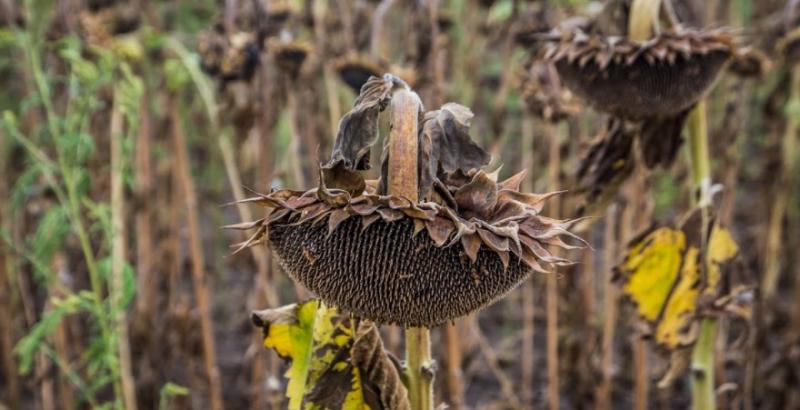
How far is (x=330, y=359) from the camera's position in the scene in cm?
105

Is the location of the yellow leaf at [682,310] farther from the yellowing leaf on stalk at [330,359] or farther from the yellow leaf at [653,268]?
the yellowing leaf on stalk at [330,359]

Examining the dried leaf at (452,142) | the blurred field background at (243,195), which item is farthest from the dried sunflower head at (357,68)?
the dried leaf at (452,142)

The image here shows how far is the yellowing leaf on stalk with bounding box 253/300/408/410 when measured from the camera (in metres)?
0.99

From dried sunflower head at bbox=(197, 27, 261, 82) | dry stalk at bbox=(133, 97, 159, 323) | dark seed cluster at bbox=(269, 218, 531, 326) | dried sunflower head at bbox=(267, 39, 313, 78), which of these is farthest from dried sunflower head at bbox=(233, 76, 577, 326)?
dry stalk at bbox=(133, 97, 159, 323)

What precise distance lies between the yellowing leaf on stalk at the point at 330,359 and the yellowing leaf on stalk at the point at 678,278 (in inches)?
27.3

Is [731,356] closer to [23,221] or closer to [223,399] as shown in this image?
[223,399]

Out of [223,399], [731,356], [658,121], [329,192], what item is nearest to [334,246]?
[329,192]

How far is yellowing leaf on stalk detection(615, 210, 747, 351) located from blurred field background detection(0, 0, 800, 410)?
5.1 inches

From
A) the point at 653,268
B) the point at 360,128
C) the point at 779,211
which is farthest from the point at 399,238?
the point at 779,211

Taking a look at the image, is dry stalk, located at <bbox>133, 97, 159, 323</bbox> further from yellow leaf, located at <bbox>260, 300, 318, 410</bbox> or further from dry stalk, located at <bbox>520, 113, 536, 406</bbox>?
yellow leaf, located at <bbox>260, 300, 318, 410</bbox>

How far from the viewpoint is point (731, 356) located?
106 inches

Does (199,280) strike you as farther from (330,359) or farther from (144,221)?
(330,359)

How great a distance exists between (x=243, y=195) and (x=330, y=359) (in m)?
1.57

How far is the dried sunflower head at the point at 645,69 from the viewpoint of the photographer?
4.27 ft
